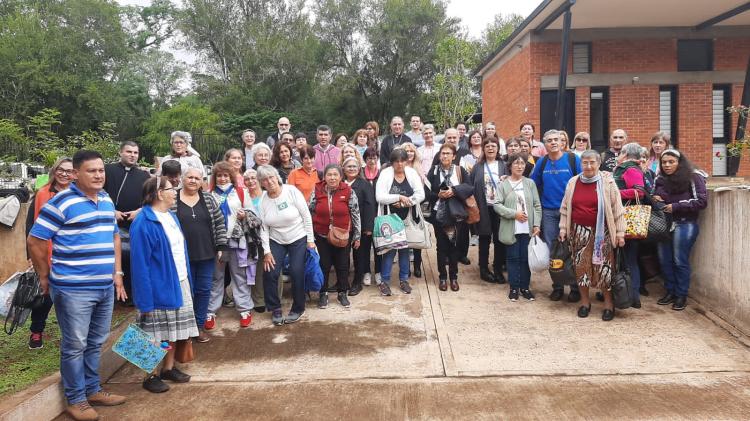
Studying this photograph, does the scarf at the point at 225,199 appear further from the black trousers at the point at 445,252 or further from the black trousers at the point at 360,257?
the black trousers at the point at 445,252

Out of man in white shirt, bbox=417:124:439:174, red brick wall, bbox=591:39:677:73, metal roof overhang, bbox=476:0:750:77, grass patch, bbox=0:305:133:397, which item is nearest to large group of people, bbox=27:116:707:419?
grass patch, bbox=0:305:133:397

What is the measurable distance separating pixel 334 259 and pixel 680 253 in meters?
4.01

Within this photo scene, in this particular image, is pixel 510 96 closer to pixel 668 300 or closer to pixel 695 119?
pixel 695 119

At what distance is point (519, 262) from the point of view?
21.9ft

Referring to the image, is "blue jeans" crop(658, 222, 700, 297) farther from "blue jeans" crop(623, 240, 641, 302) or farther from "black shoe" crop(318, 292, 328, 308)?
"black shoe" crop(318, 292, 328, 308)

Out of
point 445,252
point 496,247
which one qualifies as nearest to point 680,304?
point 496,247

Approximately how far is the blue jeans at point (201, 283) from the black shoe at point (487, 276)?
3.70 metres

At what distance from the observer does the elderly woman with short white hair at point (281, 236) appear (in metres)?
5.84

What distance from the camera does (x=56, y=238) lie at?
3850 millimetres

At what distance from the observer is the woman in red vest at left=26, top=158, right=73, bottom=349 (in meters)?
5.14

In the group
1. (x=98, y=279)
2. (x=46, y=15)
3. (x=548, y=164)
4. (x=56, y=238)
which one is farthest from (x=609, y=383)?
(x=46, y=15)

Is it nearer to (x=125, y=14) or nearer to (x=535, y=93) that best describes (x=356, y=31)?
(x=535, y=93)

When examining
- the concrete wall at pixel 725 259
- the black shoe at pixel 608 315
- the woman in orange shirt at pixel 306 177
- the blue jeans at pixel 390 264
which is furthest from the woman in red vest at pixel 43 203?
the concrete wall at pixel 725 259

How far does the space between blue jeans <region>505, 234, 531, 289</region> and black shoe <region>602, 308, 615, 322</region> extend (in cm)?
103
